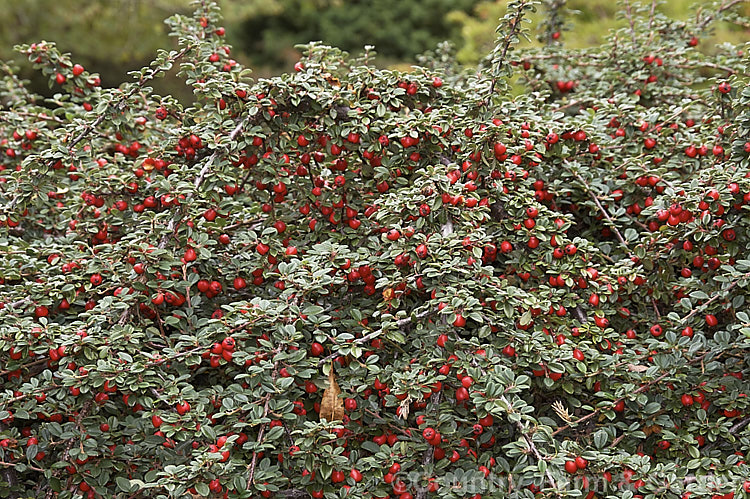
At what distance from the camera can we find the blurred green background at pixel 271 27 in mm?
7781

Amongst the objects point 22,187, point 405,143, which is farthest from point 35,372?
point 405,143

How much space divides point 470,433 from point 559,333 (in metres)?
0.33

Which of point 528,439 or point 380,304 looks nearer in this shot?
point 528,439

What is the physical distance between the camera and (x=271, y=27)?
1291 cm

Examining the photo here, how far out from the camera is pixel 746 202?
1809mm

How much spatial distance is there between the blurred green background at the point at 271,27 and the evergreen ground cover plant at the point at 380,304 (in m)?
5.01

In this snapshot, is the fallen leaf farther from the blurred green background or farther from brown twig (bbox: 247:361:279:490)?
the blurred green background

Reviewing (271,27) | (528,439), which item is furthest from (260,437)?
(271,27)

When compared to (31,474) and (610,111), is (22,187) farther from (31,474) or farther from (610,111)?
(610,111)

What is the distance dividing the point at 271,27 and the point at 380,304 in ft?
39.2

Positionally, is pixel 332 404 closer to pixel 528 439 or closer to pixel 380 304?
pixel 380 304

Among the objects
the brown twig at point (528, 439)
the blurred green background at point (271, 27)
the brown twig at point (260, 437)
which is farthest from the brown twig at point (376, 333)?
the blurred green background at point (271, 27)

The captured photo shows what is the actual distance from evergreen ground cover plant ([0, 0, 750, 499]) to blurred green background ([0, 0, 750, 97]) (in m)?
5.01

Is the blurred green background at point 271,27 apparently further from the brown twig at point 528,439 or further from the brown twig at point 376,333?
the brown twig at point 528,439
